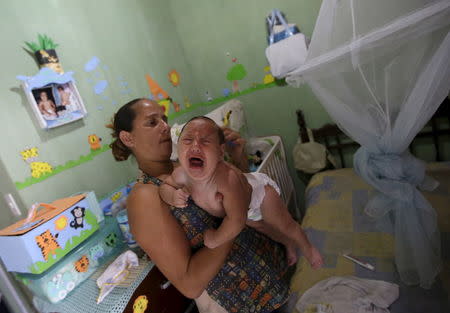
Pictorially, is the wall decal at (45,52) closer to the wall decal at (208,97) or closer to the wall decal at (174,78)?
the wall decal at (174,78)

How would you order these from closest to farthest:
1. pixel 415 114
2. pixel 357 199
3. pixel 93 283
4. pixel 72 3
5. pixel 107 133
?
pixel 415 114 → pixel 93 283 → pixel 72 3 → pixel 107 133 → pixel 357 199

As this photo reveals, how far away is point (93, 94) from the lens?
156 centimetres

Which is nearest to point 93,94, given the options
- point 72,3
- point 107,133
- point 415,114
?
point 107,133

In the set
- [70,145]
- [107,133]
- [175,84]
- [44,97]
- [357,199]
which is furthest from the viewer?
[175,84]

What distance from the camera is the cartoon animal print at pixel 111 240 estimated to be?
1.21m

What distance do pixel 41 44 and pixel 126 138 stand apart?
905 millimetres

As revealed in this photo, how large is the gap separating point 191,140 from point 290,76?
2.13ft

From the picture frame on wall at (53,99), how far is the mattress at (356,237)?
1.54 m

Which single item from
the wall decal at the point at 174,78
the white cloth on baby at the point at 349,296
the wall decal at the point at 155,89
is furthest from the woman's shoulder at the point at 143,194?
the wall decal at the point at 174,78

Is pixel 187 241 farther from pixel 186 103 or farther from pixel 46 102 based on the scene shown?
pixel 186 103

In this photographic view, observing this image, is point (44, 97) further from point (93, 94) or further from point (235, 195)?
point (235, 195)

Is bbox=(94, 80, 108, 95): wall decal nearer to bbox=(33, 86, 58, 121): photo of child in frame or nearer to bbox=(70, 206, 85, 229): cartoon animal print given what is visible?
bbox=(33, 86, 58, 121): photo of child in frame

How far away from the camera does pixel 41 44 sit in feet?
4.29

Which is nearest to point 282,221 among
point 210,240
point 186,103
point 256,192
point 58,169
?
point 256,192
